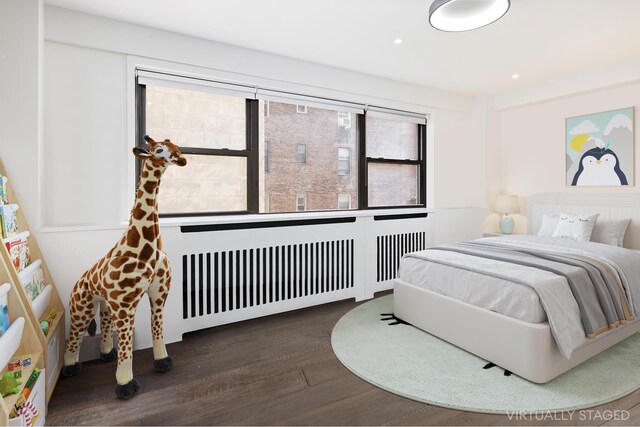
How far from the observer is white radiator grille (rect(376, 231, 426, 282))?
392cm

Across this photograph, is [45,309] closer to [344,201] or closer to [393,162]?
[344,201]

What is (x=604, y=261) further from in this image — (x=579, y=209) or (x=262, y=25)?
(x=262, y=25)

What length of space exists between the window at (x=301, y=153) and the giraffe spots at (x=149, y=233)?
1892 millimetres

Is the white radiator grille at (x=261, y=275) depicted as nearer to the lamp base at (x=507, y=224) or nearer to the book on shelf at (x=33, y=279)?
the book on shelf at (x=33, y=279)

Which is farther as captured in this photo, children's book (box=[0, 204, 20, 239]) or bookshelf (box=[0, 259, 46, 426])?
children's book (box=[0, 204, 20, 239])

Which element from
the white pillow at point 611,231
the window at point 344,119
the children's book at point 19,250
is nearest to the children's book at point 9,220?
the children's book at point 19,250

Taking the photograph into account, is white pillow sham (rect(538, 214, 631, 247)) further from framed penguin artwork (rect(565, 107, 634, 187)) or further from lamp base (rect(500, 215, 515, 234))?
lamp base (rect(500, 215, 515, 234))

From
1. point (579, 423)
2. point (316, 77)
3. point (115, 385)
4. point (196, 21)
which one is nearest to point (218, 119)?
point (196, 21)

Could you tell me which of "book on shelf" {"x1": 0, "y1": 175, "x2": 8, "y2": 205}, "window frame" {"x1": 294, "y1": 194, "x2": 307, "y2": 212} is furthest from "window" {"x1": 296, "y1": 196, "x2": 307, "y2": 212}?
"book on shelf" {"x1": 0, "y1": 175, "x2": 8, "y2": 205}

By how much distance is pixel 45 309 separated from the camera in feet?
Answer: 6.73

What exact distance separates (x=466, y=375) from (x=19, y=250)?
8.84ft

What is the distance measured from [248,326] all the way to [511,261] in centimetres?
215

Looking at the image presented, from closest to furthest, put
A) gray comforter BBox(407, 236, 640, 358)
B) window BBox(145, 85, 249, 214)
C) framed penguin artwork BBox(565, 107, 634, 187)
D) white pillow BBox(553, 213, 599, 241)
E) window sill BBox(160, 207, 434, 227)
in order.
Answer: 1. gray comforter BBox(407, 236, 640, 358)
2. window sill BBox(160, 207, 434, 227)
3. window BBox(145, 85, 249, 214)
4. white pillow BBox(553, 213, 599, 241)
5. framed penguin artwork BBox(565, 107, 634, 187)

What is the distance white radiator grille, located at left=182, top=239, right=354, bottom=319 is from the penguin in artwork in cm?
279
